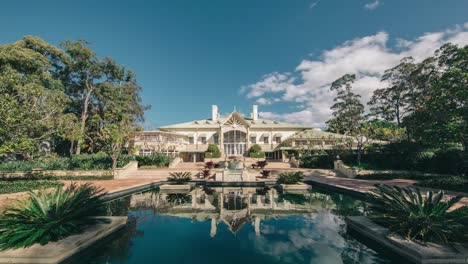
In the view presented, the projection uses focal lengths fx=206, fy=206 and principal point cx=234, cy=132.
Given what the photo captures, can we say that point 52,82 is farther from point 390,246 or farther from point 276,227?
point 390,246

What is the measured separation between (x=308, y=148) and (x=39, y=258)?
31.1m

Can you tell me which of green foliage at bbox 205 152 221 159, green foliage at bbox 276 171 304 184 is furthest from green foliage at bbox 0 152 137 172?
green foliage at bbox 276 171 304 184

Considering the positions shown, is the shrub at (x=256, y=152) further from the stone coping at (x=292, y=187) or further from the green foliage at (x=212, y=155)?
the stone coping at (x=292, y=187)

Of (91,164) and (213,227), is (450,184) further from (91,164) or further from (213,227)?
(91,164)

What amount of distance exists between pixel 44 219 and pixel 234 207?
23.7 feet

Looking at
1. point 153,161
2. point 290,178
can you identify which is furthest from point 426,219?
point 153,161

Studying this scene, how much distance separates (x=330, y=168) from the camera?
26969 mm

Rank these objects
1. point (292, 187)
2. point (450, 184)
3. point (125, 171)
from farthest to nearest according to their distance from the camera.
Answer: point (125, 171) → point (292, 187) → point (450, 184)

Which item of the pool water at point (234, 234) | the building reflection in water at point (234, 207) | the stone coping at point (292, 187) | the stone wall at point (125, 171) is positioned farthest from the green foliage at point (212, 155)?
the pool water at point (234, 234)

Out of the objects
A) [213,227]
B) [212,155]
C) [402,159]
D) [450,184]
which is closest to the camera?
[213,227]

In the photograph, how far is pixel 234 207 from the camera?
409 inches

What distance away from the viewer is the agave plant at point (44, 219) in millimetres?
4984

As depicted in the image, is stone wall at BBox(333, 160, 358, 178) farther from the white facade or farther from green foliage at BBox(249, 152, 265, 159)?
the white facade

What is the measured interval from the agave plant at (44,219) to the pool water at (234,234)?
3.25 ft
